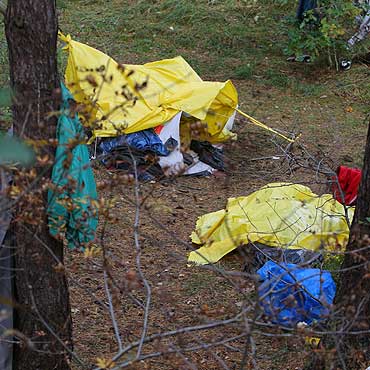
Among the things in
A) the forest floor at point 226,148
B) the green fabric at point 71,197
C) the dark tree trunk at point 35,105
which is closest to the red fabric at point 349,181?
the forest floor at point 226,148

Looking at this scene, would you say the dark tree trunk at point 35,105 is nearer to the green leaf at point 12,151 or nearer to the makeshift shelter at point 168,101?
the green leaf at point 12,151

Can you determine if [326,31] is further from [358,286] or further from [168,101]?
[358,286]

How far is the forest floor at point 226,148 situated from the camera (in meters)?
4.61

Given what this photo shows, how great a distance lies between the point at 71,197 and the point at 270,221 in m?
2.86

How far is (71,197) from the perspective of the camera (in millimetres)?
3125

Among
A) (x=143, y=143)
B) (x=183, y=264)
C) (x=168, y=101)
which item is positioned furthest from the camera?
(x=168, y=101)

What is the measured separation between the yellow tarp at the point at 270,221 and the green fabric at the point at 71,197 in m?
1.79

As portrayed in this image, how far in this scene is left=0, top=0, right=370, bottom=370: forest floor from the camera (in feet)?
15.1

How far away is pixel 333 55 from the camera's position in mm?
10492

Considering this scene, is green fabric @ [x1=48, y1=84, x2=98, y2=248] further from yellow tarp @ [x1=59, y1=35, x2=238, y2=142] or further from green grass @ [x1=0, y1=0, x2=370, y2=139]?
green grass @ [x1=0, y1=0, x2=370, y2=139]

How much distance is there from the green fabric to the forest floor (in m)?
0.13

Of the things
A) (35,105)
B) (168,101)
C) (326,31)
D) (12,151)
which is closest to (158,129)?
(168,101)

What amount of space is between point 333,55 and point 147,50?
2466 millimetres

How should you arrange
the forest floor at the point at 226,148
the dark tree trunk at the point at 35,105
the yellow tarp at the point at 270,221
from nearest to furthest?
the dark tree trunk at the point at 35,105, the forest floor at the point at 226,148, the yellow tarp at the point at 270,221
